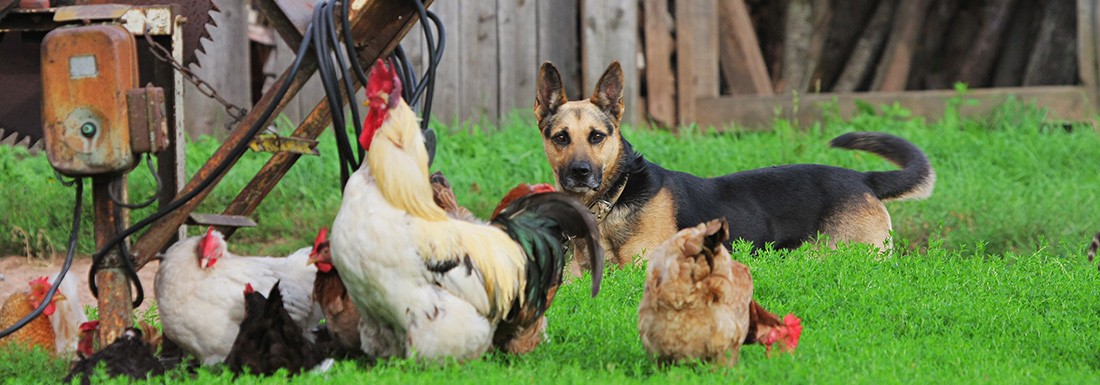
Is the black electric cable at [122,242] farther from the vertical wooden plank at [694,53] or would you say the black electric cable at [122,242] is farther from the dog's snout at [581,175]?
the vertical wooden plank at [694,53]

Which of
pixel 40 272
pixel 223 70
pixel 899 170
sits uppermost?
pixel 223 70

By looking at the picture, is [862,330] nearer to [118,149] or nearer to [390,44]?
[390,44]

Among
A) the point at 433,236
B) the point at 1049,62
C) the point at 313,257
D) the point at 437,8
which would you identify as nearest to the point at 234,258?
the point at 313,257

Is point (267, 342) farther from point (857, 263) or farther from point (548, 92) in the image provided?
point (857, 263)

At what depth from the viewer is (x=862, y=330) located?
534cm

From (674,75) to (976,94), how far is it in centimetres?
291

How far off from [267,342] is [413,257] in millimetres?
669

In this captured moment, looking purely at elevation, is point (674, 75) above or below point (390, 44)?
below

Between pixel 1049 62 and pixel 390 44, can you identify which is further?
pixel 1049 62

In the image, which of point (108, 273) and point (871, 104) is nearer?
point (108, 273)

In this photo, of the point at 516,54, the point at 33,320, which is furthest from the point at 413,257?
the point at 516,54

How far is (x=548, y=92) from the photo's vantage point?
23.1ft

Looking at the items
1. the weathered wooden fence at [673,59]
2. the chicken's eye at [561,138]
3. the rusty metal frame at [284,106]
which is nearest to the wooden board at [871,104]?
the weathered wooden fence at [673,59]

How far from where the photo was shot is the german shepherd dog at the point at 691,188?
6.93 m
